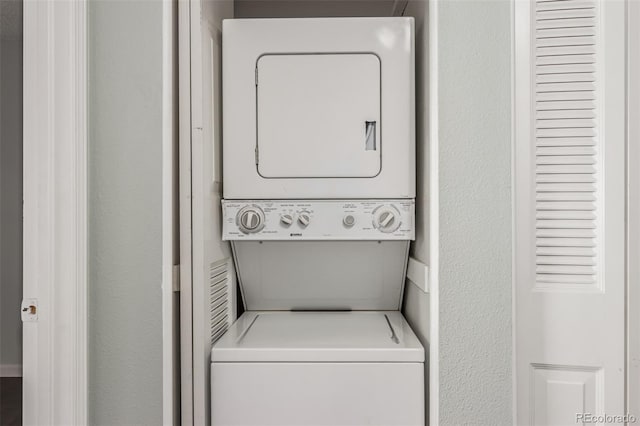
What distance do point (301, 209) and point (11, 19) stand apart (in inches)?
40.0

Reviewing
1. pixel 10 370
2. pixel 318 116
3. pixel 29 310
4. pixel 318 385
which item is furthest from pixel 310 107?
pixel 10 370

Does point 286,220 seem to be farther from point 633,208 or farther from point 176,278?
point 633,208

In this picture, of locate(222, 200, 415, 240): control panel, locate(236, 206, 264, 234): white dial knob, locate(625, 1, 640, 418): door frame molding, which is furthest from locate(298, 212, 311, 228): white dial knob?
locate(625, 1, 640, 418): door frame molding

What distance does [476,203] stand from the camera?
4.28 feet

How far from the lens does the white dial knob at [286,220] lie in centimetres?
168

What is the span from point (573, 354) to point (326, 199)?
0.91 meters

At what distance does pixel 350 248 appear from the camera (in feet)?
6.12

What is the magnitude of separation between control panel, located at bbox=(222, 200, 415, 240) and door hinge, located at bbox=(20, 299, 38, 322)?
0.63 m

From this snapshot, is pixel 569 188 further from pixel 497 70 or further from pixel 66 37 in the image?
pixel 66 37

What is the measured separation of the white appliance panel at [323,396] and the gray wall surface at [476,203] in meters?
0.14

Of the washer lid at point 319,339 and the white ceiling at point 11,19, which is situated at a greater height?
the white ceiling at point 11,19

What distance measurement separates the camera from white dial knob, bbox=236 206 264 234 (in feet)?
5.51

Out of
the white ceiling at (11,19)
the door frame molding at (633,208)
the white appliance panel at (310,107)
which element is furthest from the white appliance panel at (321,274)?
the white ceiling at (11,19)

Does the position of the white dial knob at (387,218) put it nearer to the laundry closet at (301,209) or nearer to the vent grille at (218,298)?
the laundry closet at (301,209)
